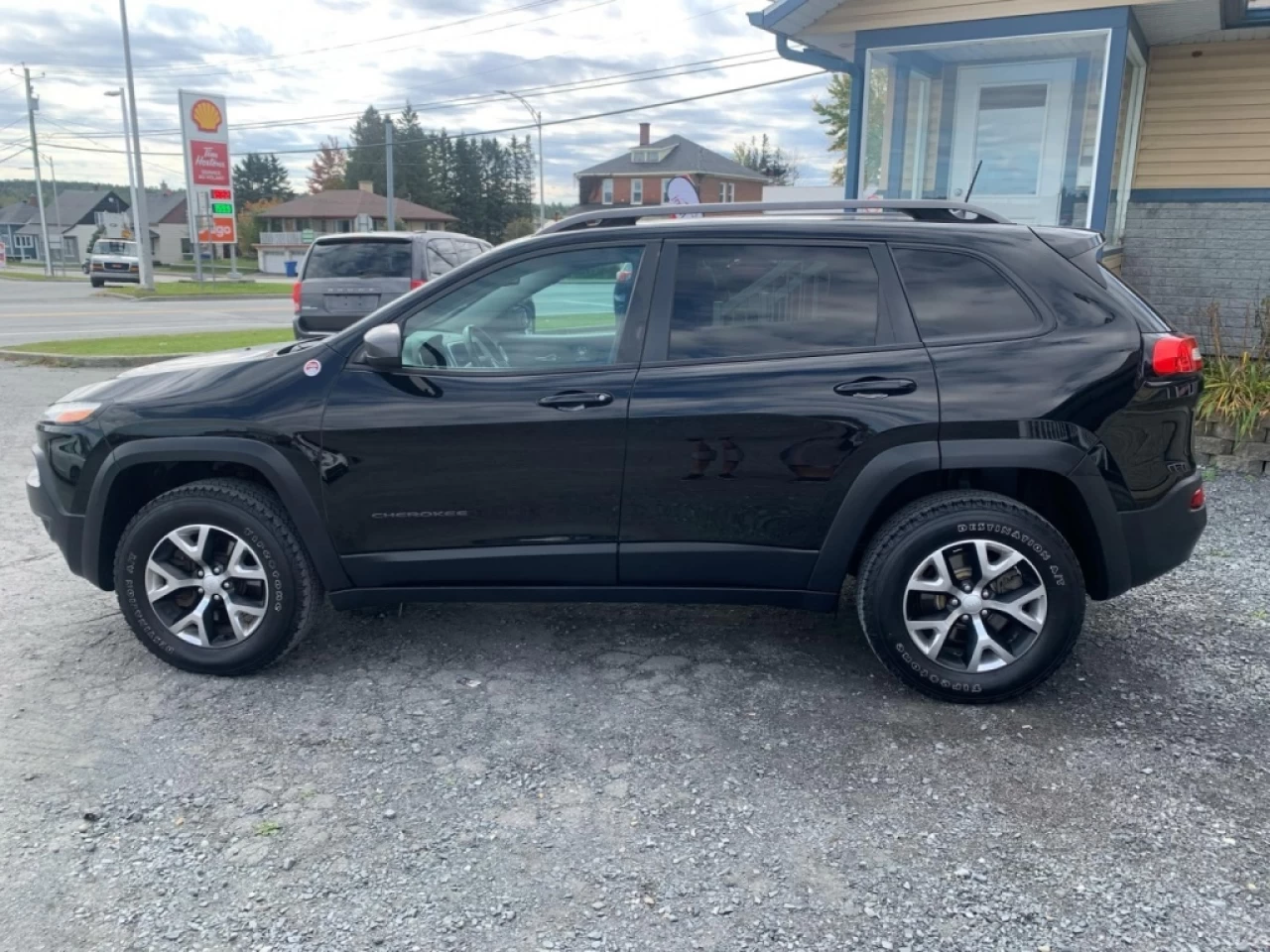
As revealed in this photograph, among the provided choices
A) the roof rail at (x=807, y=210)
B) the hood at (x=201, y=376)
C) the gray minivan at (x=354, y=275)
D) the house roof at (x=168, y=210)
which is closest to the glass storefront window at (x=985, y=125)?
the gray minivan at (x=354, y=275)

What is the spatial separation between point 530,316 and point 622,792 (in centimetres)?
187

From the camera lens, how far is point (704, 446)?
3744 mm

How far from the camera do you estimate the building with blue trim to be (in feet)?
32.2

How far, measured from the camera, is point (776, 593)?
3.89 m

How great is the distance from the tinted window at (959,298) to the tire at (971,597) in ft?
2.10

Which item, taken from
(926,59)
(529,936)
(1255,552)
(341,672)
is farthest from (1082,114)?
(529,936)

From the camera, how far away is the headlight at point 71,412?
4.06m

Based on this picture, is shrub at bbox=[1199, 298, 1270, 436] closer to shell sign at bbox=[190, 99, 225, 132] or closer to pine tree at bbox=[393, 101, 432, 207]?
shell sign at bbox=[190, 99, 225, 132]

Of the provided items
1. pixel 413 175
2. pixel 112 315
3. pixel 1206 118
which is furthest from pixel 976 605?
pixel 413 175

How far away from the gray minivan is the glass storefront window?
5.06 metres

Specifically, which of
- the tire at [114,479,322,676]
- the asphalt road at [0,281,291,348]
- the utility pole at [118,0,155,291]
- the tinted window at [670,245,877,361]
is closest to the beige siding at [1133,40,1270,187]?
the tinted window at [670,245,877,361]

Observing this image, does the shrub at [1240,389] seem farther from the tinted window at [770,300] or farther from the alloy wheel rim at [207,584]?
the alloy wheel rim at [207,584]

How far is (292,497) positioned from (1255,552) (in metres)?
5.23

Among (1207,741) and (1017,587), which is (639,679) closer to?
(1017,587)
